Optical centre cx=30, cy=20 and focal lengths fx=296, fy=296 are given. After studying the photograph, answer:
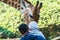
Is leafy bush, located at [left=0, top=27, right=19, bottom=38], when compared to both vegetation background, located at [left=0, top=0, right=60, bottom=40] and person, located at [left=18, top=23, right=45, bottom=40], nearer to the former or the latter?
vegetation background, located at [left=0, top=0, right=60, bottom=40]

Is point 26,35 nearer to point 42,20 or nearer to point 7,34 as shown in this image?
point 7,34

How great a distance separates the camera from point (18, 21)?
9742 mm

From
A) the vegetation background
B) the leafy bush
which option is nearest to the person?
the vegetation background

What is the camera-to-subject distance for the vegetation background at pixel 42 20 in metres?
9.09

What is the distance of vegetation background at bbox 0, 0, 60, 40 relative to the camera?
9.09 meters

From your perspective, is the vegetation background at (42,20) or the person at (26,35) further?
the vegetation background at (42,20)

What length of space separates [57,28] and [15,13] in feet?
5.44

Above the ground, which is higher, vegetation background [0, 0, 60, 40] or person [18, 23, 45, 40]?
person [18, 23, 45, 40]

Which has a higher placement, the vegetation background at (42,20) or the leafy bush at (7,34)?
the vegetation background at (42,20)

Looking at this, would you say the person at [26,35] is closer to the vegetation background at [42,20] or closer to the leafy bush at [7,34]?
the vegetation background at [42,20]

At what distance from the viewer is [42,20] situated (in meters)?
9.63

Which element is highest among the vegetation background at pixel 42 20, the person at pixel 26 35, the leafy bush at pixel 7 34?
the person at pixel 26 35

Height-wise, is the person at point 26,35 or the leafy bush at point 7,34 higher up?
the person at point 26,35

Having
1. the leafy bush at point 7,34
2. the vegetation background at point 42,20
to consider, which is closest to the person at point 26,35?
the vegetation background at point 42,20
